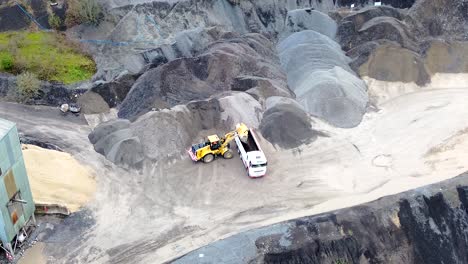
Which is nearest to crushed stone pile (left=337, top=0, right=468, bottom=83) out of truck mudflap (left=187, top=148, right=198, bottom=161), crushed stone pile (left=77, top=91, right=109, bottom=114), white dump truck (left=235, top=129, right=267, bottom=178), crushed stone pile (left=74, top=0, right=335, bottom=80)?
crushed stone pile (left=74, top=0, right=335, bottom=80)

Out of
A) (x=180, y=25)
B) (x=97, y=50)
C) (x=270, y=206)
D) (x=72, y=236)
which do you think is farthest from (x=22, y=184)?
(x=180, y=25)

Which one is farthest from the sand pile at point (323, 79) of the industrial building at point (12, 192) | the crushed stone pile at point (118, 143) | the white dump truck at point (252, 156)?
the industrial building at point (12, 192)

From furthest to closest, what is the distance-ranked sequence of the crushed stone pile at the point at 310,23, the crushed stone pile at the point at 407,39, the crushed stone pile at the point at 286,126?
the crushed stone pile at the point at 310,23 → the crushed stone pile at the point at 407,39 → the crushed stone pile at the point at 286,126

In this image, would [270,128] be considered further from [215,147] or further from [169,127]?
[169,127]

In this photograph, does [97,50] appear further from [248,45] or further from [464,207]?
[464,207]

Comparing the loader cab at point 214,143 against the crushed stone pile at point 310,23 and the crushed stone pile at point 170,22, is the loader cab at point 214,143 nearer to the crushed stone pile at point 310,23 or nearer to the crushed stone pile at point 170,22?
the crushed stone pile at point 170,22
